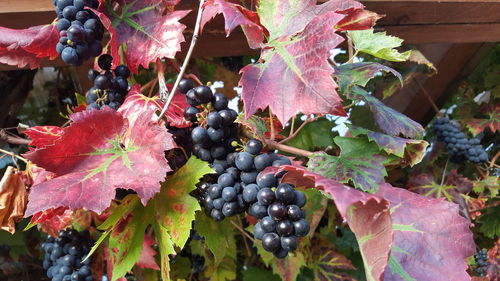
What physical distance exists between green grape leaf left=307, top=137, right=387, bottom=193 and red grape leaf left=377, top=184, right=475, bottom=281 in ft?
0.12

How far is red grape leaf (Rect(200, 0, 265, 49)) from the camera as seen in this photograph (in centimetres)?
54

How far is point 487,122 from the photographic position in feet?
4.55

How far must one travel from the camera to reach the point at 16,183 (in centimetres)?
75

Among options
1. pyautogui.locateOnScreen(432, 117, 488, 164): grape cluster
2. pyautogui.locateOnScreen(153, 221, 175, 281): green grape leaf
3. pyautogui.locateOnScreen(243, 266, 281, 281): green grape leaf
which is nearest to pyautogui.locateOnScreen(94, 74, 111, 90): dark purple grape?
pyautogui.locateOnScreen(153, 221, 175, 281): green grape leaf

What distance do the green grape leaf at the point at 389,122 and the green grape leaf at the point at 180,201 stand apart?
0.84 ft

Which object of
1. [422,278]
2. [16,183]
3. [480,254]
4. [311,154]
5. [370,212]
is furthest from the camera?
[480,254]

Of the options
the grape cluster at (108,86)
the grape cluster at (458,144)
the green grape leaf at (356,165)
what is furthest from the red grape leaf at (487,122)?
the grape cluster at (108,86)

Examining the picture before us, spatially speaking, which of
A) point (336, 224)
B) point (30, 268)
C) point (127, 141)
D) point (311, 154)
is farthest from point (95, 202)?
point (30, 268)

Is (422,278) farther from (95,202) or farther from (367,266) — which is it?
(95,202)

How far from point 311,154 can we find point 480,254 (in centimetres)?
91

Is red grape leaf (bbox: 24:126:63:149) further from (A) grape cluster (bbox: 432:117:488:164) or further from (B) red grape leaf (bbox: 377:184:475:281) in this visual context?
(A) grape cluster (bbox: 432:117:488:164)

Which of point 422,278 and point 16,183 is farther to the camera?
point 16,183

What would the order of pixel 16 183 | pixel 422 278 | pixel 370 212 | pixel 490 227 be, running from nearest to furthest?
pixel 370 212
pixel 422 278
pixel 16 183
pixel 490 227

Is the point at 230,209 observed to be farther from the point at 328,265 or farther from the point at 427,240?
the point at 328,265
